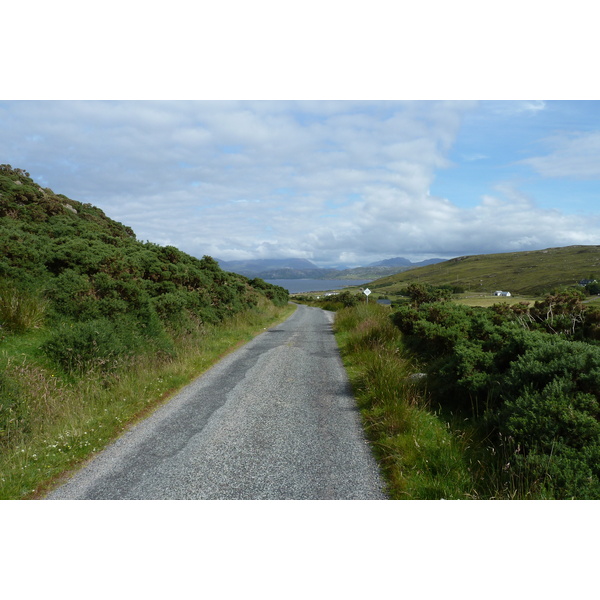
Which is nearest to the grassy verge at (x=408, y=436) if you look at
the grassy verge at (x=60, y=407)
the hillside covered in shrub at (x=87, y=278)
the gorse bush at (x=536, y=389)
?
the gorse bush at (x=536, y=389)

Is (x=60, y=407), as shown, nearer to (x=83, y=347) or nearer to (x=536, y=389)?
(x=83, y=347)

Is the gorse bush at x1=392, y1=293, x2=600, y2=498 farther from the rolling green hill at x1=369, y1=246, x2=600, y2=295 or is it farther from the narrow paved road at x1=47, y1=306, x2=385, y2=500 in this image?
the rolling green hill at x1=369, y1=246, x2=600, y2=295

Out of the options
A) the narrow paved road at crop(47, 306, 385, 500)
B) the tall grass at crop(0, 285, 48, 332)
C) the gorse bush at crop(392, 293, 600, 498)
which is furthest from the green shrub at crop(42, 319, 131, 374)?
the gorse bush at crop(392, 293, 600, 498)

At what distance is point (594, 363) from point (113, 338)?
968 cm

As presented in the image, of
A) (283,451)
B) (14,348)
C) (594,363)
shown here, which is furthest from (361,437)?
(14,348)

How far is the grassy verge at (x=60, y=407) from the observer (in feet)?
15.3

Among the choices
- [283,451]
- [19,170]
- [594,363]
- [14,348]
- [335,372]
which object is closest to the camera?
[594,363]

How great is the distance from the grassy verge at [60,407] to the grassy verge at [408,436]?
460 cm

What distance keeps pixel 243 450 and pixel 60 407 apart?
3482mm

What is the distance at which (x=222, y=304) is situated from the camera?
19656 millimetres

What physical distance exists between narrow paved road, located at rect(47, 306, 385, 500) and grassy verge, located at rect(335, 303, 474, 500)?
0.29m

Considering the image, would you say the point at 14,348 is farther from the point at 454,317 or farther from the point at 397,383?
the point at 454,317

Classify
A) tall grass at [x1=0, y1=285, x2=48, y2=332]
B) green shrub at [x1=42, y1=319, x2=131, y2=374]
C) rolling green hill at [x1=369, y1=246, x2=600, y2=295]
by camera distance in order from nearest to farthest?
green shrub at [x1=42, y1=319, x2=131, y2=374], tall grass at [x1=0, y1=285, x2=48, y2=332], rolling green hill at [x1=369, y1=246, x2=600, y2=295]

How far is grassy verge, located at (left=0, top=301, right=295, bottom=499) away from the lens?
184 inches
